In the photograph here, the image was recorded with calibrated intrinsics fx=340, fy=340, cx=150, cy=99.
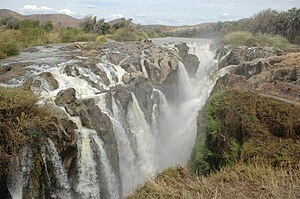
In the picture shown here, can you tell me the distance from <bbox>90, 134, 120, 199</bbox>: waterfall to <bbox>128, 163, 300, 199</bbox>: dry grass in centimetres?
473

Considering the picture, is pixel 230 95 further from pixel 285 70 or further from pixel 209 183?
pixel 285 70

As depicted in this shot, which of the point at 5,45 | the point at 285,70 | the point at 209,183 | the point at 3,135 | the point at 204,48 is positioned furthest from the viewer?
the point at 204,48

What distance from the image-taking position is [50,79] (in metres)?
13.2

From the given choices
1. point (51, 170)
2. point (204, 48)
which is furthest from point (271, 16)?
point (51, 170)

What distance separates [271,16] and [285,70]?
27536mm

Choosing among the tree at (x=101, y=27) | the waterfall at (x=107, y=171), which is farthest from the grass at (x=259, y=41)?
the waterfall at (x=107, y=171)

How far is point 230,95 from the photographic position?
9719 mm

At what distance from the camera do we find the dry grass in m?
5.33

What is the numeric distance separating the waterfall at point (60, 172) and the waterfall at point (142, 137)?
15.0ft

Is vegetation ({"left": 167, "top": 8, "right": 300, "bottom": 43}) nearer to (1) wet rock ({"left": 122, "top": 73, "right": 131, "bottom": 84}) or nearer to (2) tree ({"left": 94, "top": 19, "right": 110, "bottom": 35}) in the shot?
(2) tree ({"left": 94, "top": 19, "right": 110, "bottom": 35})

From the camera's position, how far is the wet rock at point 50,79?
509 inches

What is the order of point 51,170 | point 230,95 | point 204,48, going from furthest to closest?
1. point 204,48
2. point 230,95
3. point 51,170

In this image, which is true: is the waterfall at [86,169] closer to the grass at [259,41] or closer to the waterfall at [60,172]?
A: the waterfall at [60,172]

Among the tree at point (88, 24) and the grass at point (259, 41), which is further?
the tree at point (88, 24)
